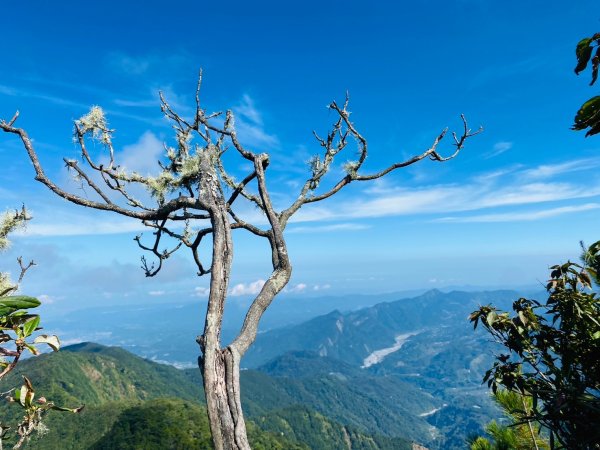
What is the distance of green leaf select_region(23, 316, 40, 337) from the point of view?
2881 millimetres

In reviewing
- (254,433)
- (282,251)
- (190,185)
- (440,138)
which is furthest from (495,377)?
(254,433)

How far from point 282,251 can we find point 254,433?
14156cm

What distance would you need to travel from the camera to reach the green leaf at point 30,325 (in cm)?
Result: 288

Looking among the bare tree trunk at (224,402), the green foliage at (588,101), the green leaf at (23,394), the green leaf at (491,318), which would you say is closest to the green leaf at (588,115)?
the green foliage at (588,101)

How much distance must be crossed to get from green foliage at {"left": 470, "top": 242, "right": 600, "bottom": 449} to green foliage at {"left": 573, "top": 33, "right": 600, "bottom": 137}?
3.28 metres

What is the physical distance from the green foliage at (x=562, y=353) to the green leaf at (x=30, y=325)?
5.79m

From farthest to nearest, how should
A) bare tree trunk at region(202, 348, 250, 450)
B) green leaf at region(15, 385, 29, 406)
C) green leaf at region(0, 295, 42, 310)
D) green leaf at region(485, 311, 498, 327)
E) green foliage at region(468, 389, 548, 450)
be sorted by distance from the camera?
green foliage at region(468, 389, 548, 450) → green leaf at region(485, 311, 498, 327) → bare tree trunk at region(202, 348, 250, 450) → green leaf at region(15, 385, 29, 406) → green leaf at region(0, 295, 42, 310)

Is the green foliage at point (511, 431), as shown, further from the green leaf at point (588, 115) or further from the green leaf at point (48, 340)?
the green leaf at point (48, 340)

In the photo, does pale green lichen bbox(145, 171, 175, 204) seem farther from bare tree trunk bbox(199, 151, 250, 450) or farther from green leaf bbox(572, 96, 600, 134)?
green leaf bbox(572, 96, 600, 134)

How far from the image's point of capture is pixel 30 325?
9.48 ft

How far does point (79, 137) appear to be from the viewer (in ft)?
22.0

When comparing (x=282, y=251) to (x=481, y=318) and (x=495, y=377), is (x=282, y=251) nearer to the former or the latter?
(x=481, y=318)

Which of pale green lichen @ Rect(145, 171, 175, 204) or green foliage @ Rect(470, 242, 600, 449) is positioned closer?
green foliage @ Rect(470, 242, 600, 449)

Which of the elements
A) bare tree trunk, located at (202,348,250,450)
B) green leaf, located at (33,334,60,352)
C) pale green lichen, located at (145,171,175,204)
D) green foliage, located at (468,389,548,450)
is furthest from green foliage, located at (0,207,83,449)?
green foliage, located at (468,389,548,450)
